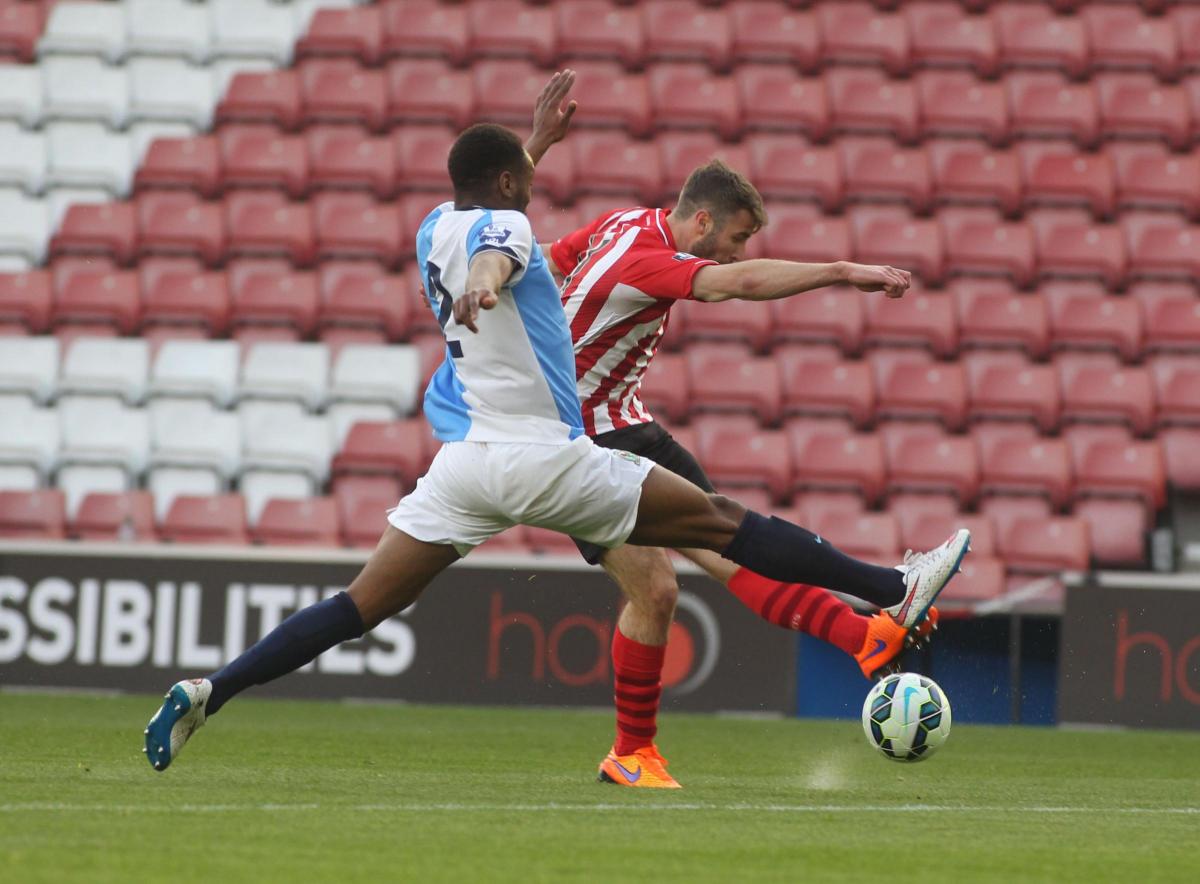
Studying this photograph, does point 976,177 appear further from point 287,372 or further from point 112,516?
point 112,516

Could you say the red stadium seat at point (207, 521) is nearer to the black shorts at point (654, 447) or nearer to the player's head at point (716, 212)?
the black shorts at point (654, 447)

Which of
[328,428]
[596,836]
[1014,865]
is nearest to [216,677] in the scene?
[596,836]

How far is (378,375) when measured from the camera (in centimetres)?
1310

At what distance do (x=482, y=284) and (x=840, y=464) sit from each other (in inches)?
295

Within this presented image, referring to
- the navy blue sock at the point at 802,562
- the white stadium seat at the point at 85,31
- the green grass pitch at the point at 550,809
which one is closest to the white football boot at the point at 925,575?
the navy blue sock at the point at 802,562

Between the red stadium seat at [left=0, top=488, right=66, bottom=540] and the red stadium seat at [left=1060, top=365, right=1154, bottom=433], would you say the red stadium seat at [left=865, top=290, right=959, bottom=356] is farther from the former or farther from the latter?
the red stadium seat at [left=0, top=488, right=66, bottom=540]

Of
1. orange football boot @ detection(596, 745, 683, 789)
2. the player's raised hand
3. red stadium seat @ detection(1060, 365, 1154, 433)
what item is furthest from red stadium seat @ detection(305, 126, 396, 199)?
the player's raised hand

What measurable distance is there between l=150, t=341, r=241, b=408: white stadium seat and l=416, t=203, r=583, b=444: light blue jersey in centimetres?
788

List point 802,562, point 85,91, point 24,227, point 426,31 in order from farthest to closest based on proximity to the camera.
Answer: point 426,31 < point 85,91 < point 24,227 < point 802,562

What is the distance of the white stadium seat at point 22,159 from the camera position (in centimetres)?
1496

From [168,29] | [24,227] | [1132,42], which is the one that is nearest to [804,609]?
[24,227]

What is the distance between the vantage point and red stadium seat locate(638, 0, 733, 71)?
50.8 ft

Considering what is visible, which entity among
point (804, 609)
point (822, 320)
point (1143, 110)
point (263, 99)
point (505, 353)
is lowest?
point (804, 609)

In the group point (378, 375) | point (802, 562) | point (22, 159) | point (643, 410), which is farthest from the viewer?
point (22, 159)
